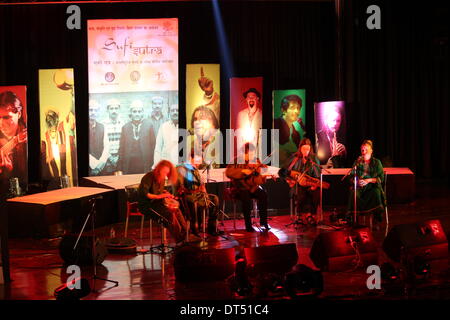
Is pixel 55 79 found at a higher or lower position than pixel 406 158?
higher

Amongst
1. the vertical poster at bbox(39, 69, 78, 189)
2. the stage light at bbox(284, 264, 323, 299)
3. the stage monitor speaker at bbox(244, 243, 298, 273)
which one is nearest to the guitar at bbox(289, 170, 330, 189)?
the stage monitor speaker at bbox(244, 243, 298, 273)

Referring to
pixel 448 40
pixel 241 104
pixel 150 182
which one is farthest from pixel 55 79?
pixel 448 40

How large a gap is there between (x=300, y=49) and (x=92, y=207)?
766 cm

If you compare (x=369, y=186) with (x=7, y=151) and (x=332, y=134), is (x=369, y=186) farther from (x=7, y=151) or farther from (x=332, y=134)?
(x=7, y=151)

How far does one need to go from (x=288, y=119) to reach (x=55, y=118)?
3.97 meters

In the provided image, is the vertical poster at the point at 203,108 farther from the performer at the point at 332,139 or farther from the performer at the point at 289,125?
the performer at the point at 332,139

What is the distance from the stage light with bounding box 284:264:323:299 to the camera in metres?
5.46

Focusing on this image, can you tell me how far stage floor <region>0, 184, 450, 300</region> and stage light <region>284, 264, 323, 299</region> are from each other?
131mm

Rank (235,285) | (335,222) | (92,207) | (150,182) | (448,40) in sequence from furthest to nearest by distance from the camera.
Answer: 1. (448,40)
2. (335,222)
3. (150,182)
4. (92,207)
5. (235,285)

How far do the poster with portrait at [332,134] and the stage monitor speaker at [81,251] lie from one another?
17.7ft

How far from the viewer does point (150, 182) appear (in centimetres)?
737

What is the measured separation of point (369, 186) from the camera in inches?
339
